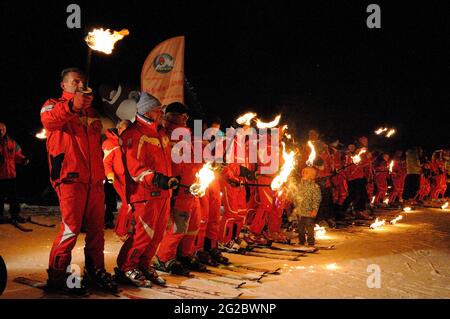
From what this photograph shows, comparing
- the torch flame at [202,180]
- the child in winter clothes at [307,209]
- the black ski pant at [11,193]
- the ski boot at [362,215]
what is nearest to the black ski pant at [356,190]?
the ski boot at [362,215]

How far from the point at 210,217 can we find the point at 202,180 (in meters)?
1.20

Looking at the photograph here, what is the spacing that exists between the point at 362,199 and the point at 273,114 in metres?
6.70

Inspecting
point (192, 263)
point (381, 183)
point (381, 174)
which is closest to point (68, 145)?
point (192, 263)

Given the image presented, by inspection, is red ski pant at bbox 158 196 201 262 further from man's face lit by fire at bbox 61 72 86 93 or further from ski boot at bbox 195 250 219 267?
man's face lit by fire at bbox 61 72 86 93

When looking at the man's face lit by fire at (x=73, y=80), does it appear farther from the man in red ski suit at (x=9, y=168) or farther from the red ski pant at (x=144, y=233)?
the man in red ski suit at (x=9, y=168)

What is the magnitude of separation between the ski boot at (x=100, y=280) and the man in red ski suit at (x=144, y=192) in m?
0.26

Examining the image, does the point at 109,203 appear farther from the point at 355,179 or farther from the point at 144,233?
the point at 355,179

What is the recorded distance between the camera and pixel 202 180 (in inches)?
250

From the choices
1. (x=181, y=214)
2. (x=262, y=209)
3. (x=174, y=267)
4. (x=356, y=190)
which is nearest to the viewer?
(x=174, y=267)

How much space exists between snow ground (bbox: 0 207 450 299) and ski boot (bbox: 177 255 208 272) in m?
0.58

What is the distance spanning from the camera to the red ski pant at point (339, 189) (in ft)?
45.4

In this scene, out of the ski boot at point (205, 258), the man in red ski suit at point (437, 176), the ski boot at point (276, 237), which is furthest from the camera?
the man in red ski suit at point (437, 176)
